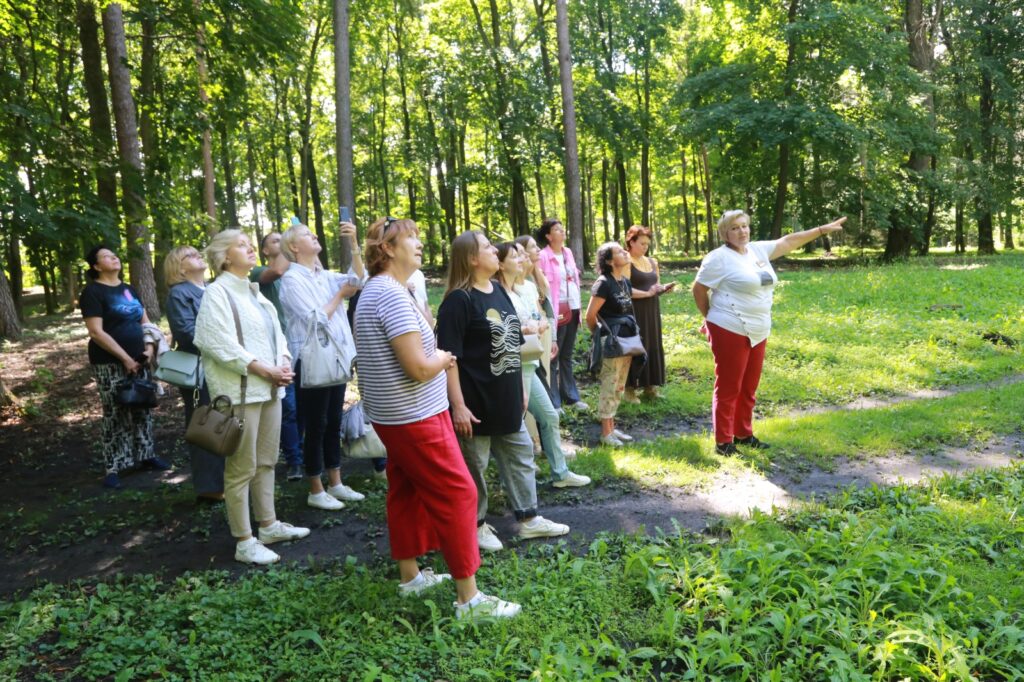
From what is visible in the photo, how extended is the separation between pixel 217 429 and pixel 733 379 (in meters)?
4.17

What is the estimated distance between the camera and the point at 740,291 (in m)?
6.21

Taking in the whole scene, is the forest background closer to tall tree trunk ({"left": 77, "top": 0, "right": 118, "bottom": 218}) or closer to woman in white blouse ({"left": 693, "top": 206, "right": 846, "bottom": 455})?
tall tree trunk ({"left": 77, "top": 0, "right": 118, "bottom": 218})

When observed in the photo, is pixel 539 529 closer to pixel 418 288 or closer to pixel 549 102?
pixel 418 288

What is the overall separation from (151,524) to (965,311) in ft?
40.8

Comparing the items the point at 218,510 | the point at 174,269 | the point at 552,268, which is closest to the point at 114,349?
the point at 174,269

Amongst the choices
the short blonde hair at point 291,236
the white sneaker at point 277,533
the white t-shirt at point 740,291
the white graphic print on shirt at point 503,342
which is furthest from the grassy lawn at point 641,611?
the short blonde hair at point 291,236

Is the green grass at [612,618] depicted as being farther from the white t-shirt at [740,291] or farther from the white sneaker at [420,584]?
the white t-shirt at [740,291]

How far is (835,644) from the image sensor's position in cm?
333

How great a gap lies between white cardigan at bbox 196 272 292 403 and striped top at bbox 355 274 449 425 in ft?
3.92

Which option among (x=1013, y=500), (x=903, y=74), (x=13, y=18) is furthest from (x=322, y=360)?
(x=903, y=74)

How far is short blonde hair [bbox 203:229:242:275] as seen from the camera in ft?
14.8

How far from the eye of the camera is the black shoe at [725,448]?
637 cm

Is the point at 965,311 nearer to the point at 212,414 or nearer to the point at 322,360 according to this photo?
the point at 322,360

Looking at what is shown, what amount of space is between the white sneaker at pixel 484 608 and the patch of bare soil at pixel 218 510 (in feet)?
3.50
